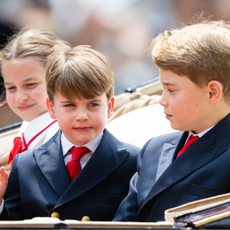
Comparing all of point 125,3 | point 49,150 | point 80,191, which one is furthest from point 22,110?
point 125,3

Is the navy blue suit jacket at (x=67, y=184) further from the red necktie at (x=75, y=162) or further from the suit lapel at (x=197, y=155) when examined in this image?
the suit lapel at (x=197, y=155)

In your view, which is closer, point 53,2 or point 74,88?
point 74,88

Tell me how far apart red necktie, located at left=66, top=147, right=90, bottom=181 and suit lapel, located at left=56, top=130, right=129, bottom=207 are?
0.04 m

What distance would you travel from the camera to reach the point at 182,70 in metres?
0.87

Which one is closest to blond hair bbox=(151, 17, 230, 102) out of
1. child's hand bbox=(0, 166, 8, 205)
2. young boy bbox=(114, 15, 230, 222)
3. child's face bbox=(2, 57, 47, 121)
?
young boy bbox=(114, 15, 230, 222)

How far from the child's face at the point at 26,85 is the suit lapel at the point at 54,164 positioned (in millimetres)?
308

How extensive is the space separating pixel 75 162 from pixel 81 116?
0.14 metres

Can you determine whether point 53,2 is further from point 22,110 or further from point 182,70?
point 182,70

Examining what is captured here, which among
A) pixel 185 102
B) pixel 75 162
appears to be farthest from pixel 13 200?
pixel 185 102

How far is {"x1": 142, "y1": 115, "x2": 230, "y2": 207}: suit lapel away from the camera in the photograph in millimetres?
860

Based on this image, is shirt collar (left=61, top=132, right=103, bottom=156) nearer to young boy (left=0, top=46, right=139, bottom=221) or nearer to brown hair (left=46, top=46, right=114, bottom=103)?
young boy (left=0, top=46, right=139, bottom=221)

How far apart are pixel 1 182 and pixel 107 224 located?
54 cm

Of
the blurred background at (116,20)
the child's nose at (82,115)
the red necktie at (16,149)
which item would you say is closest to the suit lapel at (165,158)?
the child's nose at (82,115)

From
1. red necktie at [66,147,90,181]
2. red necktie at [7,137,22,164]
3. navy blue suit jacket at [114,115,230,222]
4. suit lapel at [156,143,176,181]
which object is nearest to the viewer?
navy blue suit jacket at [114,115,230,222]
